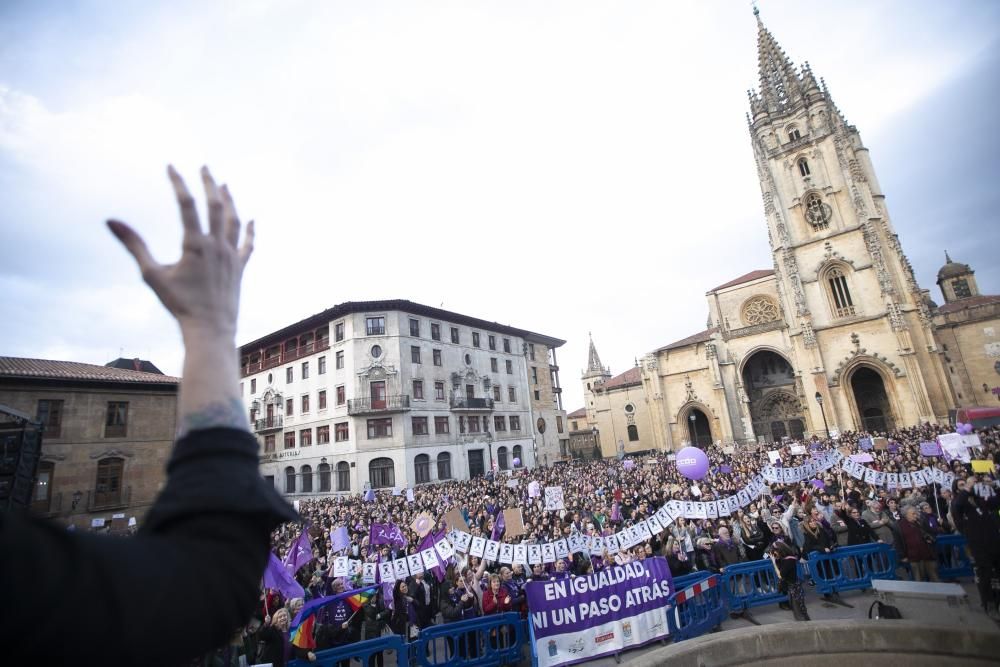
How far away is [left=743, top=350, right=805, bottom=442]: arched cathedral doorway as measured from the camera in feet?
134

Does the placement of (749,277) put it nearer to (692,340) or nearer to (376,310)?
(692,340)

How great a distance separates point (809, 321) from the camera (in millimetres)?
36750

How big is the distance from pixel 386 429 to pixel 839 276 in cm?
3776

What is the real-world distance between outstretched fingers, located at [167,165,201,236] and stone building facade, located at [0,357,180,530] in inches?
993

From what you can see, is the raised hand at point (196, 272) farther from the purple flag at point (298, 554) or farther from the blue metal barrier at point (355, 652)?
the purple flag at point (298, 554)

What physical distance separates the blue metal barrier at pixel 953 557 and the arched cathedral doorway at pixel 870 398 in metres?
31.8

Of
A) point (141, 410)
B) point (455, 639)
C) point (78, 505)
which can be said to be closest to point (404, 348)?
point (141, 410)

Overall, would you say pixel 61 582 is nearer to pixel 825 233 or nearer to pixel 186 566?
pixel 186 566

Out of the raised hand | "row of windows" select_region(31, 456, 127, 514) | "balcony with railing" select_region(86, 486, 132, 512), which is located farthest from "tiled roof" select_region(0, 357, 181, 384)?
the raised hand

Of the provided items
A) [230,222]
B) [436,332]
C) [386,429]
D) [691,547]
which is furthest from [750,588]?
[436,332]

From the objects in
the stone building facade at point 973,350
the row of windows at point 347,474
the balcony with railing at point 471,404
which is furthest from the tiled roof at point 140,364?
the stone building facade at point 973,350

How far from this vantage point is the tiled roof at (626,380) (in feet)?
176

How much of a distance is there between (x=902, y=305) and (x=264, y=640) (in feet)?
141

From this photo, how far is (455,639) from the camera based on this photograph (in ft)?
24.7
